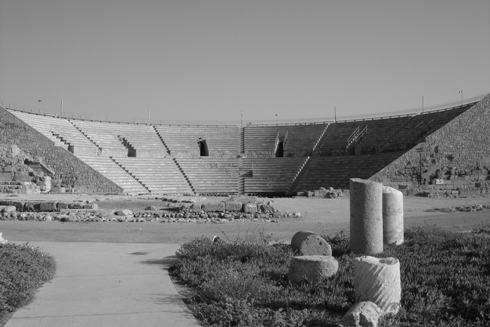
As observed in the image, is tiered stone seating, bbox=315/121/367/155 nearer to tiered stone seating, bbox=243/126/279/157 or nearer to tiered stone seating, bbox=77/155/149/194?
tiered stone seating, bbox=243/126/279/157

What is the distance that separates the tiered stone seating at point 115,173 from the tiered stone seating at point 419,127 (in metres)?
19.9

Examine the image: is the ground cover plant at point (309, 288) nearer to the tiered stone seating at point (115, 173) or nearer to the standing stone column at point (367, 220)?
the standing stone column at point (367, 220)

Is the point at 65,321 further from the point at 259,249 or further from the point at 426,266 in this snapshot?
the point at 426,266

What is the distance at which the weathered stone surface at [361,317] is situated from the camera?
4.69 meters

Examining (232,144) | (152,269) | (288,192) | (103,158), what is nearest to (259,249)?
(152,269)

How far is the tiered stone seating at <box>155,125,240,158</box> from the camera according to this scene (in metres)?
42.7

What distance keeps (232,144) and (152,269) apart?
37.1m

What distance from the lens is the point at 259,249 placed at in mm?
8516

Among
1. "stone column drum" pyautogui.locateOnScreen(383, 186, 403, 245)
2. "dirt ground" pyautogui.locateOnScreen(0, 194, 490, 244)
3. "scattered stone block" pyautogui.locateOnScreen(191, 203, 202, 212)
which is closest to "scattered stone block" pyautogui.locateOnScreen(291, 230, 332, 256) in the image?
"dirt ground" pyautogui.locateOnScreen(0, 194, 490, 244)

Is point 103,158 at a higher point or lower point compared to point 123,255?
higher

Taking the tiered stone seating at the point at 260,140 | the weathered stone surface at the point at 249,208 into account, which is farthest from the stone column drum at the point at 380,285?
the tiered stone seating at the point at 260,140

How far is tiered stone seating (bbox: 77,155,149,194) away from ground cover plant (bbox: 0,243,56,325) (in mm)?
24690

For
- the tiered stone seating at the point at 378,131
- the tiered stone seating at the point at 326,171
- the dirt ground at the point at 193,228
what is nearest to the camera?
the dirt ground at the point at 193,228

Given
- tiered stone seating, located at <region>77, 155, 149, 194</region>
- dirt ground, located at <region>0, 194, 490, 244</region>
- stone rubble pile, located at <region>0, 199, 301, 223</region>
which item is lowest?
dirt ground, located at <region>0, 194, 490, 244</region>
